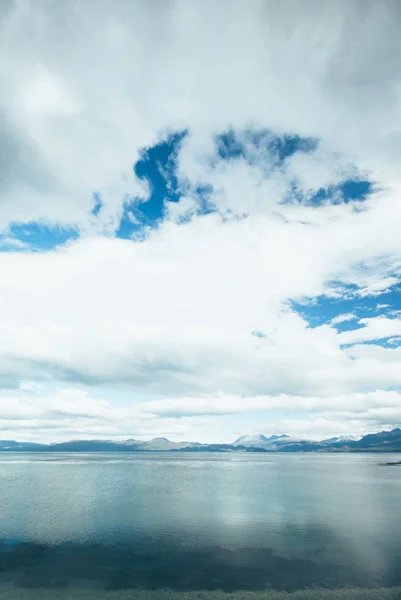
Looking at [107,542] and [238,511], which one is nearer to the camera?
[107,542]

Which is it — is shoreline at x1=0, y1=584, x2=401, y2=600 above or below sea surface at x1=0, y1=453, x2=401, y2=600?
below

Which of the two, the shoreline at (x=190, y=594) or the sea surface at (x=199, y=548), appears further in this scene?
the sea surface at (x=199, y=548)

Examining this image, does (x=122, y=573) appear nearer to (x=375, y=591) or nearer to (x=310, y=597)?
(x=310, y=597)

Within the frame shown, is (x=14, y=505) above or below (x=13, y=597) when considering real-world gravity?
above

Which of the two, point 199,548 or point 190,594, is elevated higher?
point 199,548

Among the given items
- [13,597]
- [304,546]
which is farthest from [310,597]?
[13,597]

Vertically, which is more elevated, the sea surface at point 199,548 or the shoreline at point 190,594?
the sea surface at point 199,548

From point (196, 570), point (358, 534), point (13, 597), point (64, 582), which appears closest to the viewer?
point (13, 597)

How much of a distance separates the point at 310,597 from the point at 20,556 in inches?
1273

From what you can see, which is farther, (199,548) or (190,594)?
(199,548)

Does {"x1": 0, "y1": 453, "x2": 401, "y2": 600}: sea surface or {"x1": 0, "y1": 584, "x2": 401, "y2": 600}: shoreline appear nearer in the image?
{"x1": 0, "y1": 584, "x2": 401, "y2": 600}: shoreline

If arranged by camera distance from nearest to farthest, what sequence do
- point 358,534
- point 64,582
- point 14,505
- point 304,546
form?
point 64,582
point 304,546
point 358,534
point 14,505

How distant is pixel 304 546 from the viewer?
47.3m

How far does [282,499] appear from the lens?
274 feet
